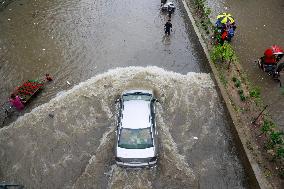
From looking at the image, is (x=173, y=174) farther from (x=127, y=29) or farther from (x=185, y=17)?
(x=185, y=17)

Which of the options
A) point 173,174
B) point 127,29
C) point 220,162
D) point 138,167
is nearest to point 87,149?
point 138,167

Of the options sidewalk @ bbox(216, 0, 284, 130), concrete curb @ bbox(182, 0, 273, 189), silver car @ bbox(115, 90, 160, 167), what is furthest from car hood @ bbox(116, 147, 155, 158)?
sidewalk @ bbox(216, 0, 284, 130)

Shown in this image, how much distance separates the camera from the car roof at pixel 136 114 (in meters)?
12.4

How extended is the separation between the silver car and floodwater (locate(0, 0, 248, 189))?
0.88 m

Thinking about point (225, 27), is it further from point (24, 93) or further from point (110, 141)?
point (24, 93)

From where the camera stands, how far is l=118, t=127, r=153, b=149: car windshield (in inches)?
466

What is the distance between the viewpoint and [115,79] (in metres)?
16.4

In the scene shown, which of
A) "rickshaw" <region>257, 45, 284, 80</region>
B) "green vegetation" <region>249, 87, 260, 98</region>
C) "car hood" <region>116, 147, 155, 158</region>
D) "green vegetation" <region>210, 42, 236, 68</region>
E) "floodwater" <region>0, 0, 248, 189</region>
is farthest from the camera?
"green vegetation" <region>210, 42, 236, 68</region>

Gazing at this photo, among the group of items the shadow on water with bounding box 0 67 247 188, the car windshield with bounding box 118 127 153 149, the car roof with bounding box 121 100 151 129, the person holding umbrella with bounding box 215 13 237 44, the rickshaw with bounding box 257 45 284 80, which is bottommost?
the shadow on water with bounding box 0 67 247 188

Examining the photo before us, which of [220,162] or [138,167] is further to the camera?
[220,162]

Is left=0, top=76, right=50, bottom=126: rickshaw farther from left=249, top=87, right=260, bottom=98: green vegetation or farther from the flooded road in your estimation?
left=249, top=87, right=260, bottom=98: green vegetation

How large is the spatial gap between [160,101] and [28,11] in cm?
1194

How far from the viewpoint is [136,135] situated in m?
12.1

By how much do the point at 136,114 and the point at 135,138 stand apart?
115 centimetres
